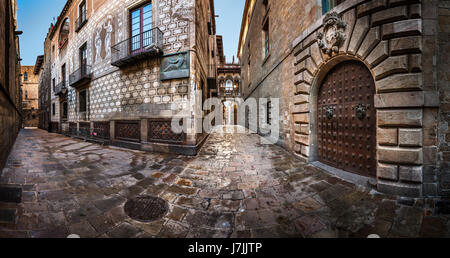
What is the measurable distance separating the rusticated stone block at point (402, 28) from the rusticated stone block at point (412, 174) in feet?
7.46

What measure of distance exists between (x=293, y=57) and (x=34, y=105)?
150ft

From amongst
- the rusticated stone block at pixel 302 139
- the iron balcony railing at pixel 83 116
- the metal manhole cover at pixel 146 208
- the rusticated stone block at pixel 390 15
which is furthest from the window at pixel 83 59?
the rusticated stone block at pixel 390 15

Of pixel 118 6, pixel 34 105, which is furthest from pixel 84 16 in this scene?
pixel 34 105

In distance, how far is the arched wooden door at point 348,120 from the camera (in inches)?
123

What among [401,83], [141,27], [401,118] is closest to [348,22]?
[401,83]

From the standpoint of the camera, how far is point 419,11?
2541mm

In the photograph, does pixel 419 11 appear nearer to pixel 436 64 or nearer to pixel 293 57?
pixel 436 64

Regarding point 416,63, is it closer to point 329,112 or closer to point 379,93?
point 379,93

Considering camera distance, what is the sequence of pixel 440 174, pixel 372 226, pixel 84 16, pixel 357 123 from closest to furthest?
pixel 372 226 < pixel 440 174 < pixel 357 123 < pixel 84 16

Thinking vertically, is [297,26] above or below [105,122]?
above

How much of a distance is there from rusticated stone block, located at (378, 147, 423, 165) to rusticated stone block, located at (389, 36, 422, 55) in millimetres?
1678

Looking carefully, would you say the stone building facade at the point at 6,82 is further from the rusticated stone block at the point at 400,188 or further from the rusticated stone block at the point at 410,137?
the rusticated stone block at the point at 410,137

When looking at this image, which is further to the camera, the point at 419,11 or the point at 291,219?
the point at 419,11

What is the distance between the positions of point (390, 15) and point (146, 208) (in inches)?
206
